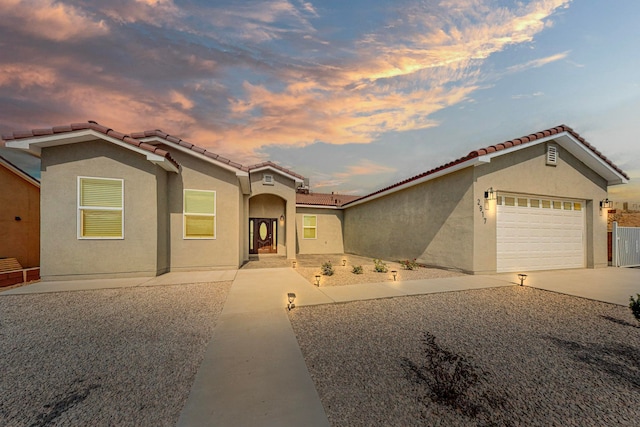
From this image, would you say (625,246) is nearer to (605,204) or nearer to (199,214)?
(605,204)

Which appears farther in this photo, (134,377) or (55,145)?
(55,145)

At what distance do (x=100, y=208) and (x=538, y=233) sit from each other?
15.7 metres

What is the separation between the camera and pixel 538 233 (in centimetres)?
961

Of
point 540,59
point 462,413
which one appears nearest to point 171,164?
point 462,413

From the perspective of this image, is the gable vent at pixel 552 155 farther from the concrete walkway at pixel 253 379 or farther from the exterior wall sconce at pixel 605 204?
the concrete walkway at pixel 253 379

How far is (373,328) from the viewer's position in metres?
4.03

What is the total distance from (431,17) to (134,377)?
1098 cm

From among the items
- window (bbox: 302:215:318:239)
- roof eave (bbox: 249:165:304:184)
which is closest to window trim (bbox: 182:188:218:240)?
roof eave (bbox: 249:165:304:184)

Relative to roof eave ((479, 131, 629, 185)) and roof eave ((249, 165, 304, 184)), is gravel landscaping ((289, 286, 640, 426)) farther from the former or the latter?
roof eave ((249, 165, 304, 184))

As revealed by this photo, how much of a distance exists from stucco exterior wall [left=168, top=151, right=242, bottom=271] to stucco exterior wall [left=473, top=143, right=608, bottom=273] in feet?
29.5

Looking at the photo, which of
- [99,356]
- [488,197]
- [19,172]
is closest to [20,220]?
[19,172]

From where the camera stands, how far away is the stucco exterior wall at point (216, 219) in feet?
29.0

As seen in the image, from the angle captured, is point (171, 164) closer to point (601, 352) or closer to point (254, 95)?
point (254, 95)

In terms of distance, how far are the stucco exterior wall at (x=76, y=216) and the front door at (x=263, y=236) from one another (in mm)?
6638
